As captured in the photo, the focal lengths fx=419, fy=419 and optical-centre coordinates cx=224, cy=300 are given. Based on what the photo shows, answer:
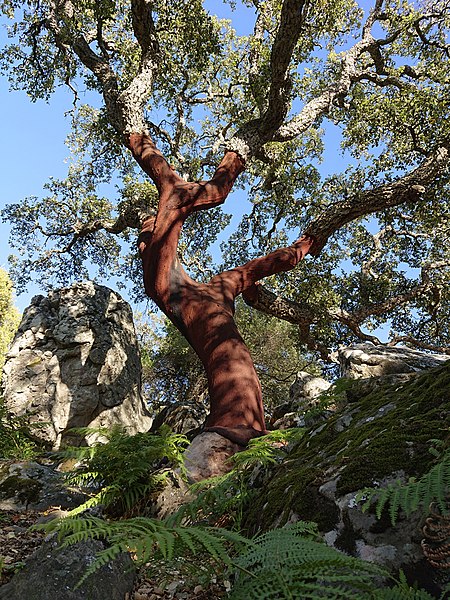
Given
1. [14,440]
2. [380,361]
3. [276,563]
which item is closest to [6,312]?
[14,440]

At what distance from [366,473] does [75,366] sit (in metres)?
11.0

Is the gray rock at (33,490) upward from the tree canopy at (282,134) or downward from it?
downward

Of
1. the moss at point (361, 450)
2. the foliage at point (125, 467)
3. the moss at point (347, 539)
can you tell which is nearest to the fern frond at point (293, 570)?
the moss at point (347, 539)

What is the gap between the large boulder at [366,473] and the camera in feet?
5.69

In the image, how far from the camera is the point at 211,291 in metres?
8.02

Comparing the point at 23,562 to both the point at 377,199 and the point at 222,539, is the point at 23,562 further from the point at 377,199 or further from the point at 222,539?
the point at 377,199

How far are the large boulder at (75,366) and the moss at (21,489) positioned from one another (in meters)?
5.06

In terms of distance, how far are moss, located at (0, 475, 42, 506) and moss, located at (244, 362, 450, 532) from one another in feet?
11.2

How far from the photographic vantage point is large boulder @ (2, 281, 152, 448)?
36.0 feet

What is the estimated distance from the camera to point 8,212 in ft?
46.6

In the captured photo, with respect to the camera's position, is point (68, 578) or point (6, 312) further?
point (6, 312)

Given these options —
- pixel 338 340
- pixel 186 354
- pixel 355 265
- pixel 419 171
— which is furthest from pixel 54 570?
pixel 186 354

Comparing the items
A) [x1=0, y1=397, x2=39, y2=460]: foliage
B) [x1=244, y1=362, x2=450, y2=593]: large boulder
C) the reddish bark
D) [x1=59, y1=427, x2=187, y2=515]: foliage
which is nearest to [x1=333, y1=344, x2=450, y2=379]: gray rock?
the reddish bark

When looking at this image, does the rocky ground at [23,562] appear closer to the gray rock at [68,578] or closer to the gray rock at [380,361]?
the gray rock at [68,578]
